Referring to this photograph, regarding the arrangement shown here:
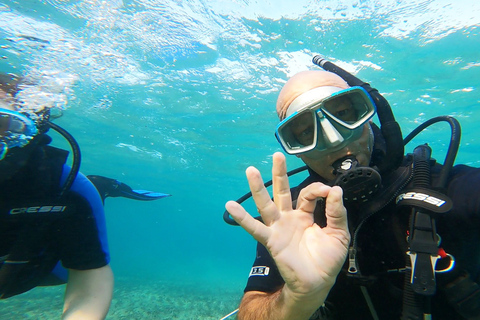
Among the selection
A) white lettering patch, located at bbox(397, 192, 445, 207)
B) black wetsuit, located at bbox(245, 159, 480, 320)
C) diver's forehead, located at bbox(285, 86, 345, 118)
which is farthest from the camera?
diver's forehead, located at bbox(285, 86, 345, 118)

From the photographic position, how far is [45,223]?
2.92 metres

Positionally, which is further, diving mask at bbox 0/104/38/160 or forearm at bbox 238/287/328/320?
diving mask at bbox 0/104/38/160

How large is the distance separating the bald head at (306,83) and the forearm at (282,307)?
226cm

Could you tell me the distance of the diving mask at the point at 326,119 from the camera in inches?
105

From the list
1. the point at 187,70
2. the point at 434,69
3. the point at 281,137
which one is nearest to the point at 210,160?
the point at 187,70

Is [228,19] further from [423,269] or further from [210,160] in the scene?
[210,160]

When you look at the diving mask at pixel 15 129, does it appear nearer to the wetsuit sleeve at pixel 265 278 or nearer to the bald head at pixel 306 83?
the wetsuit sleeve at pixel 265 278

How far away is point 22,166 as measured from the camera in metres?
2.72

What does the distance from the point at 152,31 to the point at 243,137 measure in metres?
10.6

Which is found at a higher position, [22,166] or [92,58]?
[92,58]

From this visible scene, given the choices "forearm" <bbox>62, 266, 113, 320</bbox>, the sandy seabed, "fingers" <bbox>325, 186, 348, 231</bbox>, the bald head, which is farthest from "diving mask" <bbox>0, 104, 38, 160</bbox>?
the sandy seabed

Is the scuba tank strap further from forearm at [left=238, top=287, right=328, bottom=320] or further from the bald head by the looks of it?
the bald head

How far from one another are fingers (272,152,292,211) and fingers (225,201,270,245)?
28cm

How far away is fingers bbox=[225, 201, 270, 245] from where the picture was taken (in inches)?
66.2
